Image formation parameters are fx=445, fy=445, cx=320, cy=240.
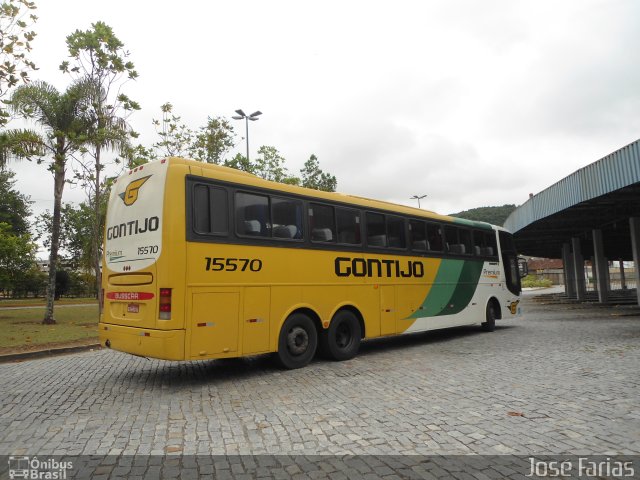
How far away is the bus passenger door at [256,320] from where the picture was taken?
6.94 meters

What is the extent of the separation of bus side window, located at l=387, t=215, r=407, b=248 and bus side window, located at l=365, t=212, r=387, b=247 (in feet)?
0.68

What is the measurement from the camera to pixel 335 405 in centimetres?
545

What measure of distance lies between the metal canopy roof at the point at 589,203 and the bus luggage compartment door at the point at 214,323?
12.9 metres

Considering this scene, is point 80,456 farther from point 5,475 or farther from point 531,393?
point 531,393

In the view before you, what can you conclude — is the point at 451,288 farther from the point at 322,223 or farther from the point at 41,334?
the point at 41,334

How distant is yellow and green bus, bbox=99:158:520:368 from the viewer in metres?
6.37

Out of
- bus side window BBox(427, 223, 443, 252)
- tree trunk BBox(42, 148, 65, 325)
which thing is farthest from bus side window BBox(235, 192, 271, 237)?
tree trunk BBox(42, 148, 65, 325)

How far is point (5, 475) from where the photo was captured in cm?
358

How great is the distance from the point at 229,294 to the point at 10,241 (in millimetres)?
17012

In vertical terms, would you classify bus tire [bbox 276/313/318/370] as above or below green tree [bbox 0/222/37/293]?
below

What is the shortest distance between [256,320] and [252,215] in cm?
170

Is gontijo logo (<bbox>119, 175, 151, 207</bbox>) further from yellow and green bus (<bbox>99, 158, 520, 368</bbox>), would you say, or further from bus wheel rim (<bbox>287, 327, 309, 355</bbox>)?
bus wheel rim (<bbox>287, 327, 309, 355</bbox>)

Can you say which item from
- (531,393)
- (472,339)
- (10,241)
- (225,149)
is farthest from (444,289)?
(10,241)

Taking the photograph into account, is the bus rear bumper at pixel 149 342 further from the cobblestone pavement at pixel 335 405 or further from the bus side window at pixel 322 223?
the bus side window at pixel 322 223
